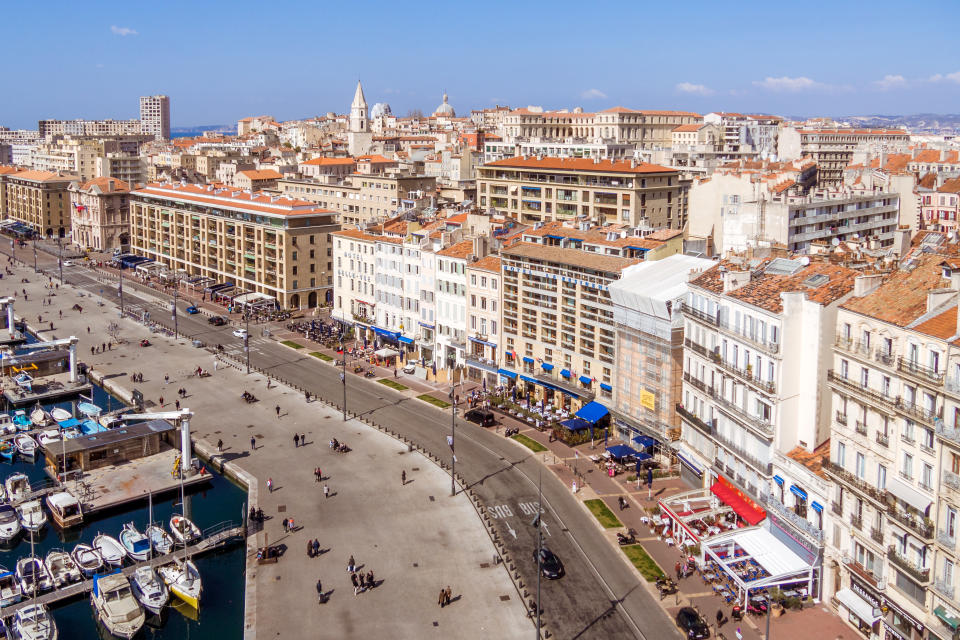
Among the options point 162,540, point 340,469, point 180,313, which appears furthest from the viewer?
point 180,313

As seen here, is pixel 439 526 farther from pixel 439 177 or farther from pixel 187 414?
pixel 439 177

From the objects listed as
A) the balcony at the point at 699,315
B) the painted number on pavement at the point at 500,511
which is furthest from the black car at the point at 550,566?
the balcony at the point at 699,315

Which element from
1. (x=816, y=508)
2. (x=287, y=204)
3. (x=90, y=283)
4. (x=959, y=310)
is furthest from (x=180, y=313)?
(x=959, y=310)

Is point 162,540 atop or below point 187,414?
below

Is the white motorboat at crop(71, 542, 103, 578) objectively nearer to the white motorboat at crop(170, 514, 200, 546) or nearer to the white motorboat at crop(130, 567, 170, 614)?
the white motorboat at crop(130, 567, 170, 614)

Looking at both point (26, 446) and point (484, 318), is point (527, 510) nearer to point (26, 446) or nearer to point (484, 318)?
point (484, 318)

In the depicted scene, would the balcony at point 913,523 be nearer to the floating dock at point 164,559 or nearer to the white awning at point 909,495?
the white awning at point 909,495

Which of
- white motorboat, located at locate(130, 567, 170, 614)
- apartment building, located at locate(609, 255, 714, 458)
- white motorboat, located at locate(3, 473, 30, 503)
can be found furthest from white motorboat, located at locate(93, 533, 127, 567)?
apartment building, located at locate(609, 255, 714, 458)
